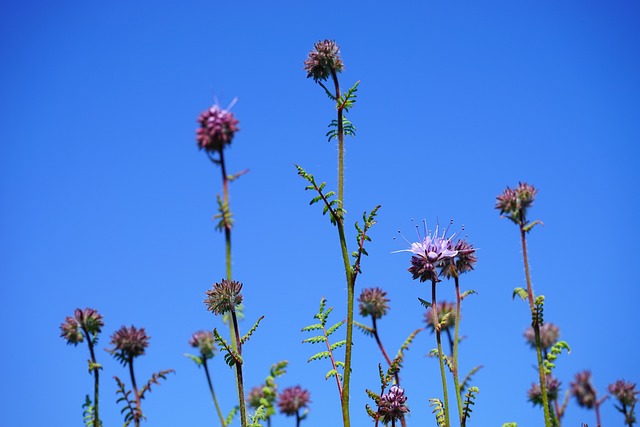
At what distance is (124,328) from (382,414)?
4399mm

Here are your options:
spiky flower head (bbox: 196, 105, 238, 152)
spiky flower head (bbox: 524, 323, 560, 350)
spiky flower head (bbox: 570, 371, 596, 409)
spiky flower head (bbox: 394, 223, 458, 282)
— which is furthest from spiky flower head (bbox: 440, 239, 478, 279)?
spiky flower head (bbox: 524, 323, 560, 350)

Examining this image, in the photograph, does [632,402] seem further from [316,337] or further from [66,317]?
[66,317]

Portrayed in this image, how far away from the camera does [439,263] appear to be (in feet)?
18.8

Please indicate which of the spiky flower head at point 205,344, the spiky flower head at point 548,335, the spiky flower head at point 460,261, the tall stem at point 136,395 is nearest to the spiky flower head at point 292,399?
the spiky flower head at point 205,344

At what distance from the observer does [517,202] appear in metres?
7.44

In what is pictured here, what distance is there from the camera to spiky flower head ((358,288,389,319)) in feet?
30.9

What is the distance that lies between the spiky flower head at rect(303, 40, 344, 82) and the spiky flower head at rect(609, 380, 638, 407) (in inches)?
234

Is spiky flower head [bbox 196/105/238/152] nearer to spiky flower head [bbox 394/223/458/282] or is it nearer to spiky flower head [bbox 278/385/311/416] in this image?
spiky flower head [bbox 394/223/458/282]

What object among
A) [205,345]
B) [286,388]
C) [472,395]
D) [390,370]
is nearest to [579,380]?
[286,388]

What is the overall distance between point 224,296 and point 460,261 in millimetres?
2720

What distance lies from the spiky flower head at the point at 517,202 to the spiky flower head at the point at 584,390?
16.8 feet

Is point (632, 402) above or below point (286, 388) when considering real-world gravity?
below

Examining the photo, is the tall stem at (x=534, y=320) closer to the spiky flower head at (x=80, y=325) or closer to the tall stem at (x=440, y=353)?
the tall stem at (x=440, y=353)

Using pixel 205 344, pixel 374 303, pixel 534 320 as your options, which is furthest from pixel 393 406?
pixel 205 344
